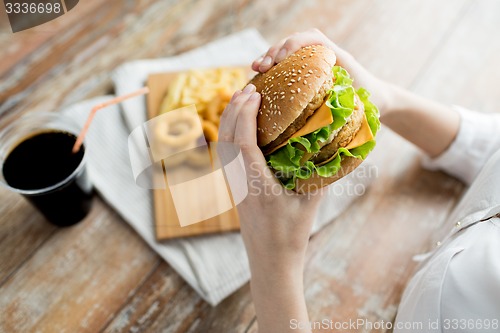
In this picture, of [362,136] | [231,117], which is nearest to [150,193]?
[231,117]

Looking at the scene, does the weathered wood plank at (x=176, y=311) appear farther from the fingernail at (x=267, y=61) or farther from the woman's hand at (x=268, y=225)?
the fingernail at (x=267, y=61)

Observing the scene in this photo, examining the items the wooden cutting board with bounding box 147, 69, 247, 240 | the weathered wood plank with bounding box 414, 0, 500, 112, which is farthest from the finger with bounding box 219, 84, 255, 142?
the weathered wood plank with bounding box 414, 0, 500, 112

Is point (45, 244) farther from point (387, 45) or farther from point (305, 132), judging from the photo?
point (387, 45)

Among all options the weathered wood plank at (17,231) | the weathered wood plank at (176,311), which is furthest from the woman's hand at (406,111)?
the weathered wood plank at (17,231)

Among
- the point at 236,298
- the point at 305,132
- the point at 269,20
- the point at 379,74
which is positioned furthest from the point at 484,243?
the point at 269,20

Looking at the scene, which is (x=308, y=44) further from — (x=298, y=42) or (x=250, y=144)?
(x=250, y=144)

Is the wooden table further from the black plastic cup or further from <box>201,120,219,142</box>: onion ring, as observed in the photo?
<box>201,120,219,142</box>: onion ring
